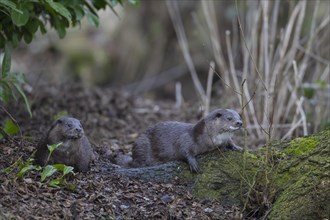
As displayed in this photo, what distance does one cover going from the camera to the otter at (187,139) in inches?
231

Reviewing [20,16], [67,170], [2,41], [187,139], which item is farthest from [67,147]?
[2,41]

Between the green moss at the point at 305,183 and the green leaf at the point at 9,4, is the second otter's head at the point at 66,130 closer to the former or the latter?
the green leaf at the point at 9,4

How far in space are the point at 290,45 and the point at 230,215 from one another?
14.2ft

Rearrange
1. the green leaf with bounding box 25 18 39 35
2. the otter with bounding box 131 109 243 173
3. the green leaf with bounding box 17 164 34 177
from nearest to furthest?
the green leaf with bounding box 17 164 34 177 < the otter with bounding box 131 109 243 173 < the green leaf with bounding box 25 18 39 35

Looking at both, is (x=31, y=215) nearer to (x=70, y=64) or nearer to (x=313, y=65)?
(x=313, y=65)

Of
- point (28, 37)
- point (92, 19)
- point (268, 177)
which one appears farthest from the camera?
point (92, 19)

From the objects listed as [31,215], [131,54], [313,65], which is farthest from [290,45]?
[131,54]

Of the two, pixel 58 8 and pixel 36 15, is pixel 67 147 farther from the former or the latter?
pixel 36 15

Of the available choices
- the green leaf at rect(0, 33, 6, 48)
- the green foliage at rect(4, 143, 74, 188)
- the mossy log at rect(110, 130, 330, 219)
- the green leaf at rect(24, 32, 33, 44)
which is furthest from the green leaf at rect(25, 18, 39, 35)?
the mossy log at rect(110, 130, 330, 219)

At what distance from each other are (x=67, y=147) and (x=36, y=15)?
4.43 ft

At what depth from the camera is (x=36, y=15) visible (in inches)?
247

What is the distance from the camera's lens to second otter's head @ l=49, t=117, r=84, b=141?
5.75m

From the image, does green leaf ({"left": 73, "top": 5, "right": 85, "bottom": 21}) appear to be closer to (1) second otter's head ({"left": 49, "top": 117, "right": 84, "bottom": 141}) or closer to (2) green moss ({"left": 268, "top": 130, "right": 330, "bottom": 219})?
(1) second otter's head ({"left": 49, "top": 117, "right": 84, "bottom": 141})

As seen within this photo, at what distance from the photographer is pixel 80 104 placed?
9.50 metres
